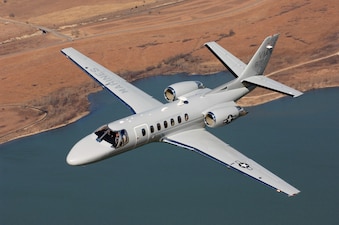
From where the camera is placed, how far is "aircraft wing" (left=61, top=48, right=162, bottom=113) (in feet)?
190

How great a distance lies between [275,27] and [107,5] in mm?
45240

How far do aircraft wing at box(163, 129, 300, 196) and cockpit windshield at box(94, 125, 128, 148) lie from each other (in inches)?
207

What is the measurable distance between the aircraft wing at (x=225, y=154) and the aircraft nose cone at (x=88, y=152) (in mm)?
6954

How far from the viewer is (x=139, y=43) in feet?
356

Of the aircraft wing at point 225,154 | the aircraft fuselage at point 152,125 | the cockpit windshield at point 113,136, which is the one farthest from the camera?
the cockpit windshield at point 113,136

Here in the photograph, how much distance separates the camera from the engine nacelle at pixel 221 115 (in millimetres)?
54125

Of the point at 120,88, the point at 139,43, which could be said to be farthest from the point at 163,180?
the point at 139,43

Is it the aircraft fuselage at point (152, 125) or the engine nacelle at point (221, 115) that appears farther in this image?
the engine nacelle at point (221, 115)

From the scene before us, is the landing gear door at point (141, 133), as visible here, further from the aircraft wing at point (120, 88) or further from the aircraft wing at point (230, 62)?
the aircraft wing at point (230, 62)

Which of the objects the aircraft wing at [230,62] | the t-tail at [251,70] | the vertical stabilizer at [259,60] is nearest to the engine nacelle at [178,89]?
the t-tail at [251,70]

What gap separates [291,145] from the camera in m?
69.1

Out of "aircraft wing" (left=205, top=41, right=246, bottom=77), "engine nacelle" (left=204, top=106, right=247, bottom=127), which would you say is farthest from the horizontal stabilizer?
"engine nacelle" (left=204, top=106, right=247, bottom=127)

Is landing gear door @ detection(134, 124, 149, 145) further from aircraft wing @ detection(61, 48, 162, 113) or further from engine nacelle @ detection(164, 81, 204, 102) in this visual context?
engine nacelle @ detection(164, 81, 204, 102)

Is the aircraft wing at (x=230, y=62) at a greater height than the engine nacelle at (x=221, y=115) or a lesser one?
greater
